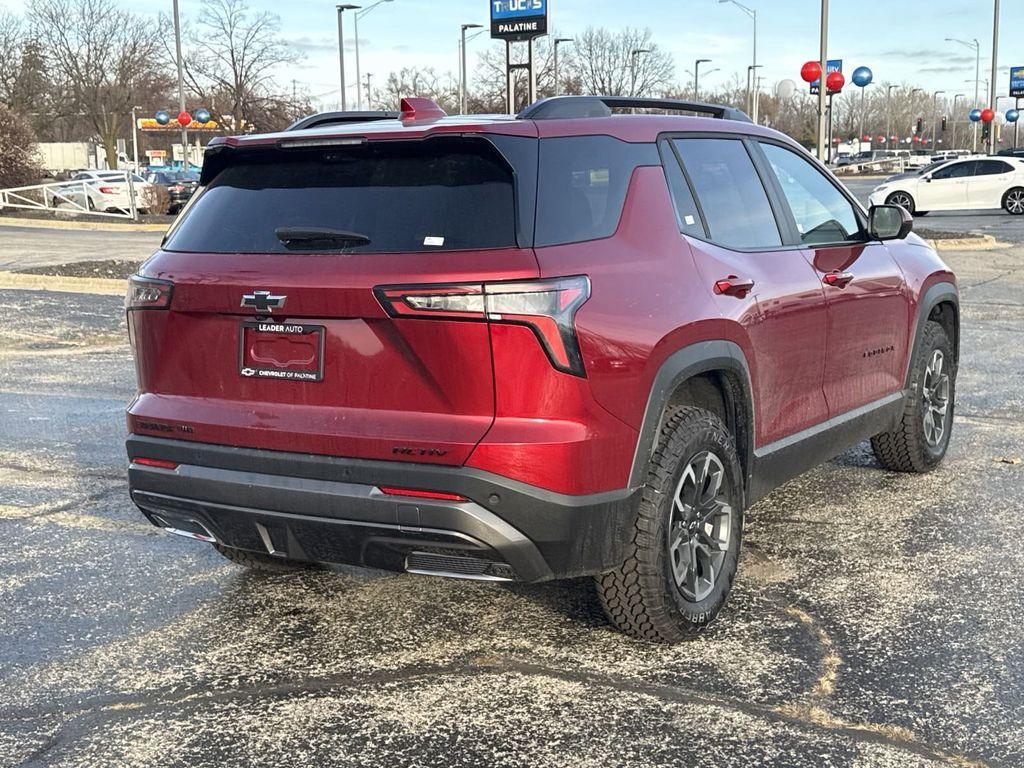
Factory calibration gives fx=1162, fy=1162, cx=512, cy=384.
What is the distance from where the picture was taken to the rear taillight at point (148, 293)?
3.90 meters

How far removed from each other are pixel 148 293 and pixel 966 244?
20991mm

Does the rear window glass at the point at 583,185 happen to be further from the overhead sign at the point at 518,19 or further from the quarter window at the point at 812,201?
the overhead sign at the point at 518,19

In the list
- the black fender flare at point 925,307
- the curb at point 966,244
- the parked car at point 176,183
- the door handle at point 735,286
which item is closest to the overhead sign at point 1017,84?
the curb at point 966,244

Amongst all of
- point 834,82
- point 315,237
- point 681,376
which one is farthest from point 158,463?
point 834,82

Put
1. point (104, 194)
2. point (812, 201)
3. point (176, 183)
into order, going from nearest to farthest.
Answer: point (812, 201) → point (104, 194) → point (176, 183)

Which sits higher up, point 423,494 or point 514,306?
point 514,306

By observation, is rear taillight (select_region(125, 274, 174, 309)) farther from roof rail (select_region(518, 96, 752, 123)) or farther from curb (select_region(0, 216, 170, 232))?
curb (select_region(0, 216, 170, 232))

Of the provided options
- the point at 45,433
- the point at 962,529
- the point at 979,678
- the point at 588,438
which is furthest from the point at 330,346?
the point at 45,433

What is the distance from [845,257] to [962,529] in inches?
54.7

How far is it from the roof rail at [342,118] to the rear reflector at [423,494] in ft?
5.60

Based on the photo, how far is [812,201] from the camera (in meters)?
5.27

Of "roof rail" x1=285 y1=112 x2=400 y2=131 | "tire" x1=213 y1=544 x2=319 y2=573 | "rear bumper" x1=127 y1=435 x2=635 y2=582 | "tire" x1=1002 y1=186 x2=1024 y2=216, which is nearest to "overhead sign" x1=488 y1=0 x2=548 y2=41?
"tire" x1=1002 y1=186 x2=1024 y2=216

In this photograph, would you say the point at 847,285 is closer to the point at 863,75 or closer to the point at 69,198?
the point at 69,198

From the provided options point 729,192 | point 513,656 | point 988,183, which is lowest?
point 513,656
